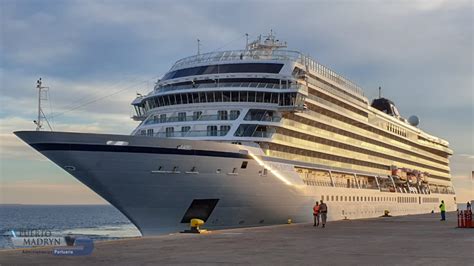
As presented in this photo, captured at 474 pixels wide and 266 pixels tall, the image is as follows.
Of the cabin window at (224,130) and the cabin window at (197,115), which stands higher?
the cabin window at (197,115)

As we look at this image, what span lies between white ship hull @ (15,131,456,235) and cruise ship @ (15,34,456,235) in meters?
0.05

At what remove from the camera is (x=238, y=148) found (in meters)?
29.3

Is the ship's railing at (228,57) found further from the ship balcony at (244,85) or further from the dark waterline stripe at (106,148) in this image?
the dark waterline stripe at (106,148)

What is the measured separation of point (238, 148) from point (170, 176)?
13.9 ft

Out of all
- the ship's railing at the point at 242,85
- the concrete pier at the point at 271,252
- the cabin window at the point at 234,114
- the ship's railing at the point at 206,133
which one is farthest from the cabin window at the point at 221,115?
the concrete pier at the point at 271,252

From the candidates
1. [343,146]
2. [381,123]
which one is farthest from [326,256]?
[381,123]

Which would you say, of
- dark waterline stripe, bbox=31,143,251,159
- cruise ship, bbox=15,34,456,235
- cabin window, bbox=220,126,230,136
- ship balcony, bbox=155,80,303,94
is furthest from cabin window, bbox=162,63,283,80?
dark waterline stripe, bbox=31,143,251,159

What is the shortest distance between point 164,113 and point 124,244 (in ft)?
63.8

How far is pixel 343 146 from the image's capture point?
43.9 m

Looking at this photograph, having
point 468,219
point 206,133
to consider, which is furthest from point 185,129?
point 468,219

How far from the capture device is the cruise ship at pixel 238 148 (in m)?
26.4

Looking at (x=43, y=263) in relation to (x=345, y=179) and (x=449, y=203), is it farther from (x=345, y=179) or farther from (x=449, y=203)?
(x=449, y=203)

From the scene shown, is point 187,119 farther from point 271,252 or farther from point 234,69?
point 271,252

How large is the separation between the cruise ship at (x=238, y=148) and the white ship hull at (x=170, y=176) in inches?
1.9
